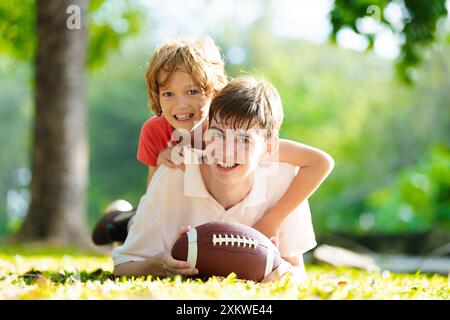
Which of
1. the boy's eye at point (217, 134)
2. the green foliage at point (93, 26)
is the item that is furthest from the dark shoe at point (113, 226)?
the green foliage at point (93, 26)

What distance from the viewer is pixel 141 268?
3.47 meters

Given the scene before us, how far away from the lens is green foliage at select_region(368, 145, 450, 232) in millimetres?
15742

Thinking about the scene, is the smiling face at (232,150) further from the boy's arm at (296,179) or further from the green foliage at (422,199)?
the green foliage at (422,199)

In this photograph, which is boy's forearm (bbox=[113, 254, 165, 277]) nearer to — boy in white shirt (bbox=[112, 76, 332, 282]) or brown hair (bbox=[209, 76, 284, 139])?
boy in white shirt (bbox=[112, 76, 332, 282])

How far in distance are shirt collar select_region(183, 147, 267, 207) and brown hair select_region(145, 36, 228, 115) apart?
1.35 feet

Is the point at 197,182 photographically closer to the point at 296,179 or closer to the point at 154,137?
the point at 296,179

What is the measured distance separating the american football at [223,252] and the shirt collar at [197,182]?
39 cm

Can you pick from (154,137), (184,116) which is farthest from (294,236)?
(154,137)

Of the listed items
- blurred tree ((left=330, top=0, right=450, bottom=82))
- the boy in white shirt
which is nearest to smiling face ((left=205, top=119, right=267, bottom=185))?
the boy in white shirt

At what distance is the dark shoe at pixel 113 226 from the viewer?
463 centimetres

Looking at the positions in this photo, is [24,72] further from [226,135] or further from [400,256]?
[226,135]

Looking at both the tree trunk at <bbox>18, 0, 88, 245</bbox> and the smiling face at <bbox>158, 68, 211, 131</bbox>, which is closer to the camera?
the smiling face at <bbox>158, 68, 211, 131</bbox>

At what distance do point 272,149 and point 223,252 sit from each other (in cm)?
73
